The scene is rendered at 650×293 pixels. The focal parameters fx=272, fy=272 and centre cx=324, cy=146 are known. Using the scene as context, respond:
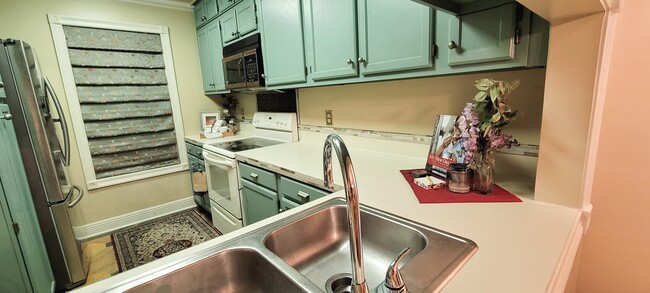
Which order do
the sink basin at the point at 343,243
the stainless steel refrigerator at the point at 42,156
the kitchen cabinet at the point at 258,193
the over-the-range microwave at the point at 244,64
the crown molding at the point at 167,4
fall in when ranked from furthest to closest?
the crown molding at the point at 167,4, the over-the-range microwave at the point at 244,64, the kitchen cabinet at the point at 258,193, the stainless steel refrigerator at the point at 42,156, the sink basin at the point at 343,243

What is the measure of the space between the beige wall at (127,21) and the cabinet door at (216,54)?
0.41 meters

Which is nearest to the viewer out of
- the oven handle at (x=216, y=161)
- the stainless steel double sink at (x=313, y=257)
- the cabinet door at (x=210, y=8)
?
the stainless steel double sink at (x=313, y=257)

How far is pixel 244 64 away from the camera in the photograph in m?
2.20

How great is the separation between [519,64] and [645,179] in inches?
22.0

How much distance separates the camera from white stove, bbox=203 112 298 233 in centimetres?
203

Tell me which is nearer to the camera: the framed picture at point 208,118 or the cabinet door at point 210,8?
Answer: the cabinet door at point 210,8

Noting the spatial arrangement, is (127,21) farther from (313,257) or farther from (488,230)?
(488,230)

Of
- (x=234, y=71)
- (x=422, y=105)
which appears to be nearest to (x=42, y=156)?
(x=234, y=71)

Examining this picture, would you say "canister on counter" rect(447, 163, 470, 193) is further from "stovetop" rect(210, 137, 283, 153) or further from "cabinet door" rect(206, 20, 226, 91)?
"cabinet door" rect(206, 20, 226, 91)

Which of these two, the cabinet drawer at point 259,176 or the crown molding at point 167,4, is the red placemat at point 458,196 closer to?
the cabinet drawer at point 259,176

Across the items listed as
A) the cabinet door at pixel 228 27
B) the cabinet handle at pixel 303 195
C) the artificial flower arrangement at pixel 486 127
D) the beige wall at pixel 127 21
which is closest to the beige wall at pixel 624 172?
the artificial flower arrangement at pixel 486 127

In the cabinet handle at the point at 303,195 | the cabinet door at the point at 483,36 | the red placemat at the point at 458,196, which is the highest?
the cabinet door at the point at 483,36

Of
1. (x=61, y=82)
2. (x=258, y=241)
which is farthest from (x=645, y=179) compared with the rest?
(x=61, y=82)

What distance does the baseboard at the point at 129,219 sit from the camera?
8.57 feet
